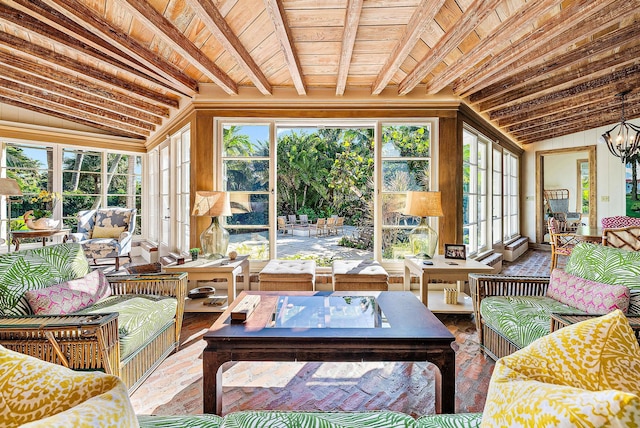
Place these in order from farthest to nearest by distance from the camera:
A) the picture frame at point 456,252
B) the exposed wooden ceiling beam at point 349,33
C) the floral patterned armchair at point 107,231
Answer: the floral patterned armchair at point 107,231 → the picture frame at point 456,252 → the exposed wooden ceiling beam at point 349,33

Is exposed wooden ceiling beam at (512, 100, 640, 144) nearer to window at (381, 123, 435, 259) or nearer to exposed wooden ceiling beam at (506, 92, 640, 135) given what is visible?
exposed wooden ceiling beam at (506, 92, 640, 135)

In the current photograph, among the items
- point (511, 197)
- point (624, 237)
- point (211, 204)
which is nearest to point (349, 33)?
point (211, 204)

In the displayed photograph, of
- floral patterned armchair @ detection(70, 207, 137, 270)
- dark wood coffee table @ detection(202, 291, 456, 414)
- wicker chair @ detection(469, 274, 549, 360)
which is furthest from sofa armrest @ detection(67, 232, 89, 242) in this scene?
wicker chair @ detection(469, 274, 549, 360)

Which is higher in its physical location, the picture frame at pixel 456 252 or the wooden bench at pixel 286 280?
the picture frame at pixel 456 252

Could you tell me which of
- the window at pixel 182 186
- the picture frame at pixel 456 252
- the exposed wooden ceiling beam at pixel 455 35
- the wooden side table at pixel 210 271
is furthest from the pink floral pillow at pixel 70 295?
the exposed wooden ceiling beam at pixel 455 35

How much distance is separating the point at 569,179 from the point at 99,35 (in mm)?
11179

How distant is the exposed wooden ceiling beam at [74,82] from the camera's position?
3.16m

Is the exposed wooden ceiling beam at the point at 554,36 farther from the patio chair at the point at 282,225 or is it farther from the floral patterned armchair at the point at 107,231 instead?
the patio chair at the point at 282,225

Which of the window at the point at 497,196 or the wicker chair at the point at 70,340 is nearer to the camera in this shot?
the wicker chair at the point at 70,340

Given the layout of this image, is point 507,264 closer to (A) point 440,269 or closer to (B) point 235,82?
(A) point 440,269

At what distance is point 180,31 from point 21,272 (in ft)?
7.02

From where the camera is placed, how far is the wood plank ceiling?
2234 millimetres

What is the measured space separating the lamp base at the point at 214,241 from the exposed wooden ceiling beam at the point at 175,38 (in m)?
1.61

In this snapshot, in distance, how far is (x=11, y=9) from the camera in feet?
7.66
